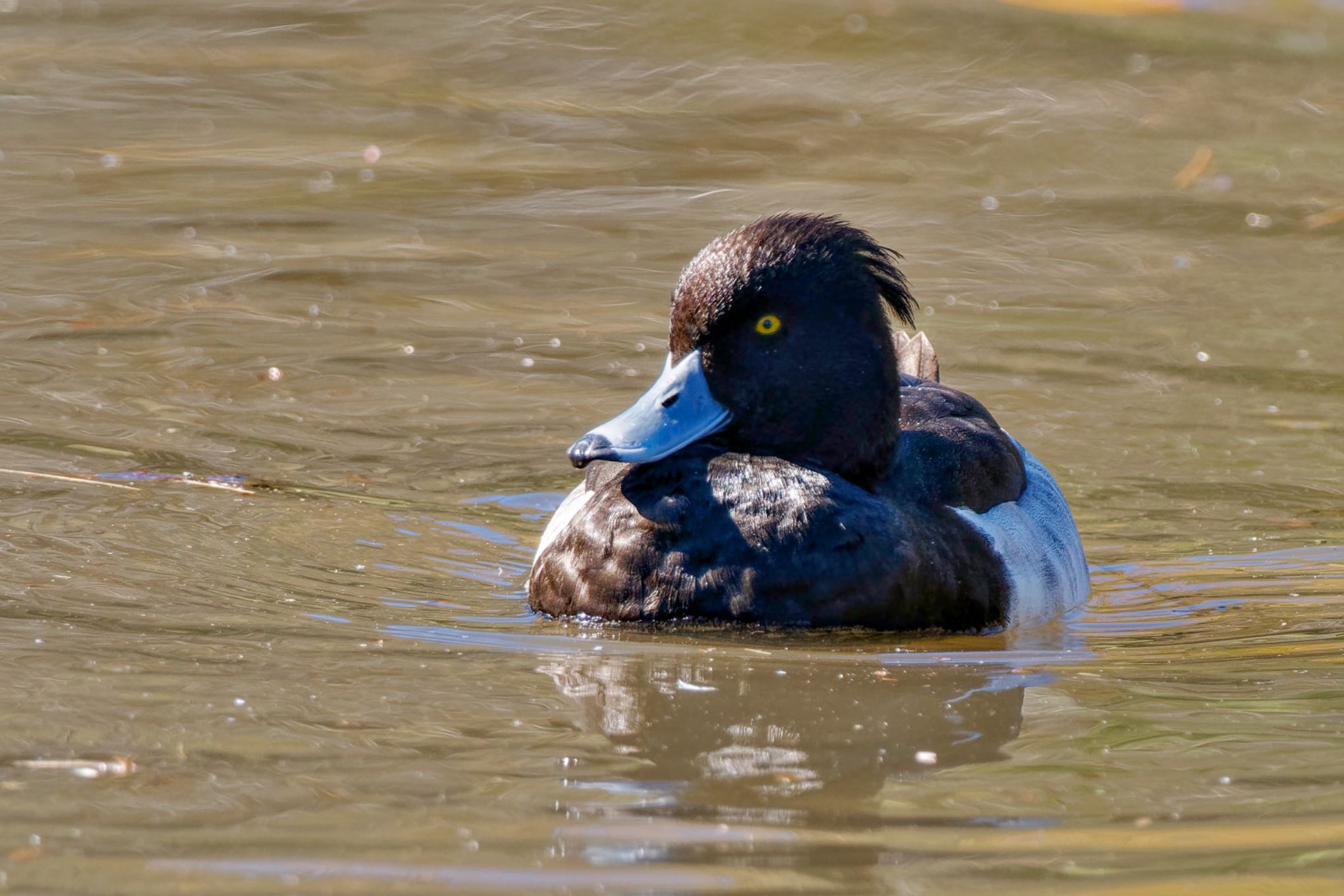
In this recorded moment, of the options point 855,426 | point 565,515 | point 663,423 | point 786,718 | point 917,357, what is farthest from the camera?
point 917,357

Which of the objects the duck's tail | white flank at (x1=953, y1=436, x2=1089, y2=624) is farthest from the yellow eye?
the duck's tail

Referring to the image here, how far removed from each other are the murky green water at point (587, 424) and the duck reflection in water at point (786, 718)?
0.02 meters

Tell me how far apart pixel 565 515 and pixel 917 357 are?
6.71 ft

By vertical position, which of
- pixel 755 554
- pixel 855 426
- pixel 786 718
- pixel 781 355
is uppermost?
pixel 781 355

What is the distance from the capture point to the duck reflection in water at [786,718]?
4289 mm

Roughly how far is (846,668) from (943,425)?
1.54 m

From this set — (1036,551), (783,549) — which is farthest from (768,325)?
(1036,551)

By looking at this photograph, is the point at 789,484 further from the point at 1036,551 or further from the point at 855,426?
the point at 1036,551

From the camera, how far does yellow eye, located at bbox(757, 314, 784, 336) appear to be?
5.95 m

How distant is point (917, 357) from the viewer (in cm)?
773

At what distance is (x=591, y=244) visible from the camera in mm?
10812

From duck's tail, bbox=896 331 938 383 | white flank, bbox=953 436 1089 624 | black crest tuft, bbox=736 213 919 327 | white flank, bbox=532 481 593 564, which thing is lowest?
white flank, bbox=953 436 1089 624

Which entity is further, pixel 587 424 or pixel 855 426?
pixel 587 424

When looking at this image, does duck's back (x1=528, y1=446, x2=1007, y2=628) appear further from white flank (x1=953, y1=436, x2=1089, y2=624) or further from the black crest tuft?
the black crest tuft
